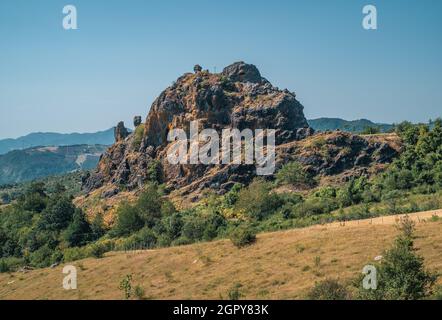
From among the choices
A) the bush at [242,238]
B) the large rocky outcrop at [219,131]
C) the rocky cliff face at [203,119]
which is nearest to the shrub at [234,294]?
the bush at [242,238]

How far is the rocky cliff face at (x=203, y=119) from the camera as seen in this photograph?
110000 millimetres

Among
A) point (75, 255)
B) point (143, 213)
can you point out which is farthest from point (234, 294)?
point (143, 213)

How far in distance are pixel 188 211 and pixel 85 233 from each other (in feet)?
64.7

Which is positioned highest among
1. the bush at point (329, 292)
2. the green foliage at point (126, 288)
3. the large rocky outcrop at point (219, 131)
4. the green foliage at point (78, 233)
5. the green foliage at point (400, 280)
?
the large rocky outcrop at point (219, 131)

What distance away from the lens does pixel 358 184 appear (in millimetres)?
87375

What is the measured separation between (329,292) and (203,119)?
8490 centimetres

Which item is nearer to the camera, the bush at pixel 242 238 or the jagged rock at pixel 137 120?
the bush at pixel 242 238

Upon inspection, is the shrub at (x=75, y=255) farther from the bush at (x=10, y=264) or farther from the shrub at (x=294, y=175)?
the shrub at (x=294, y=175)

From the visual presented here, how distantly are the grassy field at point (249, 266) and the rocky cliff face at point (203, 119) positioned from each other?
150 feet

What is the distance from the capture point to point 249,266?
1892 inches

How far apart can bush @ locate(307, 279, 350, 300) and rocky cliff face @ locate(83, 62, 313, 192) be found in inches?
2714

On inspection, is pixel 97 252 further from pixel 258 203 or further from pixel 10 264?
pixel 258 203

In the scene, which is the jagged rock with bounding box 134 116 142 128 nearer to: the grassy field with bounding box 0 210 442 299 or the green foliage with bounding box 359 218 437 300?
the grassy field with bounding box 0 210 442 299
